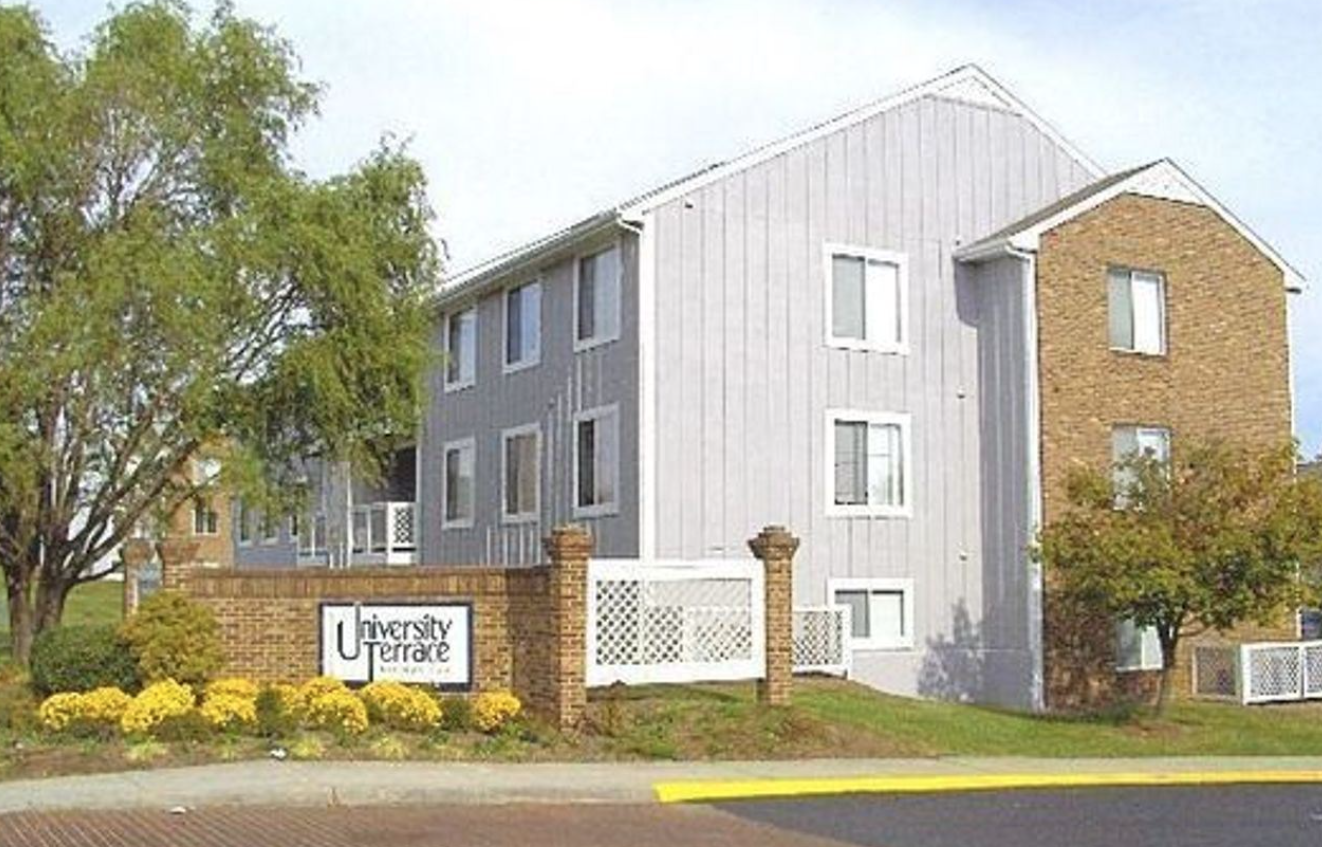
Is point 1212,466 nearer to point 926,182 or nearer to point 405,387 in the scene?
point 926,182

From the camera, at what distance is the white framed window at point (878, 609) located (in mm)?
28719

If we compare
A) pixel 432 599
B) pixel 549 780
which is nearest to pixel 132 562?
pixel 432 599

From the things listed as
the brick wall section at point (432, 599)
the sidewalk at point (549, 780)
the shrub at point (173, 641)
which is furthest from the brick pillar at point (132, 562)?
the sidewalk at point (549, 780)

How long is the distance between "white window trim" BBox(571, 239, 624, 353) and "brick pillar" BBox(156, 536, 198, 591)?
28.4 ft

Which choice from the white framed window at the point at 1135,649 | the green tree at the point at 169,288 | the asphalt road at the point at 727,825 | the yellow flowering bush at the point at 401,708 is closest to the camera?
the asphalt road at the point at 727,825

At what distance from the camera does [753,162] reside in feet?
94.2

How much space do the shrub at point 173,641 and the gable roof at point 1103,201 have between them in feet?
47.1

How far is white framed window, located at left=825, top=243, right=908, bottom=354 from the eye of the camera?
29.3 meters

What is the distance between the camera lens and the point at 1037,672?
1130 inches

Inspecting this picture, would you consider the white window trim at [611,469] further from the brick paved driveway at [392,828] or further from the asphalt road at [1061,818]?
the brick paved driveway at [392,828]

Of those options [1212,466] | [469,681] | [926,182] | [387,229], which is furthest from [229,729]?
[926,182]

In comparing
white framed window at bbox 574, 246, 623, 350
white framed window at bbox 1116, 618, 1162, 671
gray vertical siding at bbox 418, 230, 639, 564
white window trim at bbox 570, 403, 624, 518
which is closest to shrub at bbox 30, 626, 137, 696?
gray vertical siding at bbox 418, 230, 639, 564

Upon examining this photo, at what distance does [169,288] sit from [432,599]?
6997 millimetres

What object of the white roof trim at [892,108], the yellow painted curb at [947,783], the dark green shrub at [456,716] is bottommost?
the yellow painted curb at [947,783]
